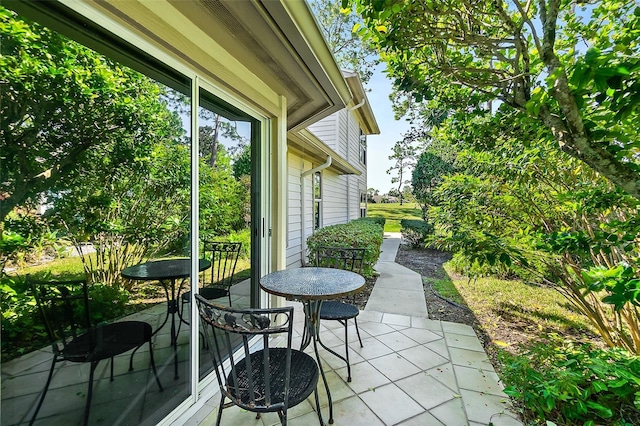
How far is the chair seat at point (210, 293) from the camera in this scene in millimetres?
1918

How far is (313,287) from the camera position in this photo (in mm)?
1979

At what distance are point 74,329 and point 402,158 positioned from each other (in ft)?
77.6

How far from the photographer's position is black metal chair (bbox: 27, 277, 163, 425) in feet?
4.24

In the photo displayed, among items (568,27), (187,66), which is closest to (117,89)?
(187,66)

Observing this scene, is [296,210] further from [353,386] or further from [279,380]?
[279,380]

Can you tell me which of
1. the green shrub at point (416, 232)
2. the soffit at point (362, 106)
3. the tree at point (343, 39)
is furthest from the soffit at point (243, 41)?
the tree at point (343, 39)

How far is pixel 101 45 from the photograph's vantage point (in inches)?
55.2

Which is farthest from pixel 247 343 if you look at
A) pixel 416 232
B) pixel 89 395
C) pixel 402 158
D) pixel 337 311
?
pixel 402 158

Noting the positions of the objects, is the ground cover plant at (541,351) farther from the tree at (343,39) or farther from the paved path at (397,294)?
the tree at (343,39)

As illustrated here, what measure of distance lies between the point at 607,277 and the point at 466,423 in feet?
4.20

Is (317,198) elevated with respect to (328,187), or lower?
lower

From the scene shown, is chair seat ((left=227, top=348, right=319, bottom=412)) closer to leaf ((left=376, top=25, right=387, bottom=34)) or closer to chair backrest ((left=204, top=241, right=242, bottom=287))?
chair backrest ((left=204, top=241, right=242, bottom=287))

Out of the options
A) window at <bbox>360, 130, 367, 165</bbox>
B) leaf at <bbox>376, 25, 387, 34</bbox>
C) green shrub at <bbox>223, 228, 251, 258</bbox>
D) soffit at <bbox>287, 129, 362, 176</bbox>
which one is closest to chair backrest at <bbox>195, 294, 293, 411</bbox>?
green shrub at <bbox>223, 228, 251, 258</bbox>

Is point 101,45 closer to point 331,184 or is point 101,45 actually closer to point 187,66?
point 187,66
